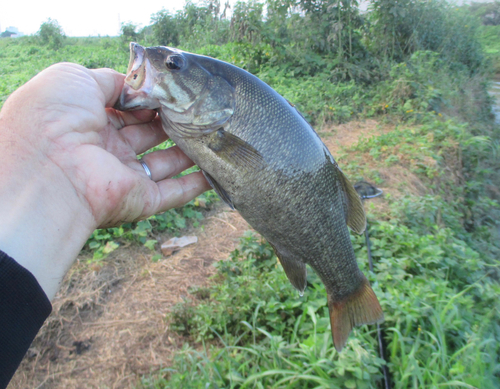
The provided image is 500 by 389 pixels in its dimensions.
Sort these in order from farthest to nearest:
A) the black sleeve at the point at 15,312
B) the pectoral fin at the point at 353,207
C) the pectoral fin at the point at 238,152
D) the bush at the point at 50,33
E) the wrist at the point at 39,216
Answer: the bush at the point at 50,33, the pectoral fin at the point at 353,207, the pectoral fin at the point at 238,152, the wrist at the point at 39,216, the black sleeve at the point at 15,312

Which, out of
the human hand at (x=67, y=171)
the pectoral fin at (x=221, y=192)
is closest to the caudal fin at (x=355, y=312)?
the pectoral fin at (x=221, y=192)

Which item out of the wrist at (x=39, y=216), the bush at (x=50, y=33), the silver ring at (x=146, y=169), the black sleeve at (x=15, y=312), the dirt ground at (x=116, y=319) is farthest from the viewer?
the bush at (x=50, y=33)

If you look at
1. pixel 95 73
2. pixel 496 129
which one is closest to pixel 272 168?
pixel 95 73

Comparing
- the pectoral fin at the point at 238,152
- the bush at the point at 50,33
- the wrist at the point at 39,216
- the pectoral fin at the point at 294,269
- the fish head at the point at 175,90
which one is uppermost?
the bush at the point at 50,33

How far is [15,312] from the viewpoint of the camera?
1.28 meters

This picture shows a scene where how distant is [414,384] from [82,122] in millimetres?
2268

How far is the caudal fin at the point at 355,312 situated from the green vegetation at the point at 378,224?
162 millimetres

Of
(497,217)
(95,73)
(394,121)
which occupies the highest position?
(95,73)

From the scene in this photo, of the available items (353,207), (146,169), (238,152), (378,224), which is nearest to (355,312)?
(353,207)

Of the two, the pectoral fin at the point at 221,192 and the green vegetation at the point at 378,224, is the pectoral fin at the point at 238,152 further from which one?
the green vegetation at the point at 378,224

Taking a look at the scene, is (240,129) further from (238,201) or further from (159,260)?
(159,260)

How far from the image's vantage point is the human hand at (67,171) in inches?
58.5

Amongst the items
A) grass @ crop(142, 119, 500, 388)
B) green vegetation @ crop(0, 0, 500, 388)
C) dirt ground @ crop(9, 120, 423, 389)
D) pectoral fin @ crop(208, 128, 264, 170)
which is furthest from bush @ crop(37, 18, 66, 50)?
pectoral fin @ crop(208, 128, 264, 170)

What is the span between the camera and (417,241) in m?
3.33
